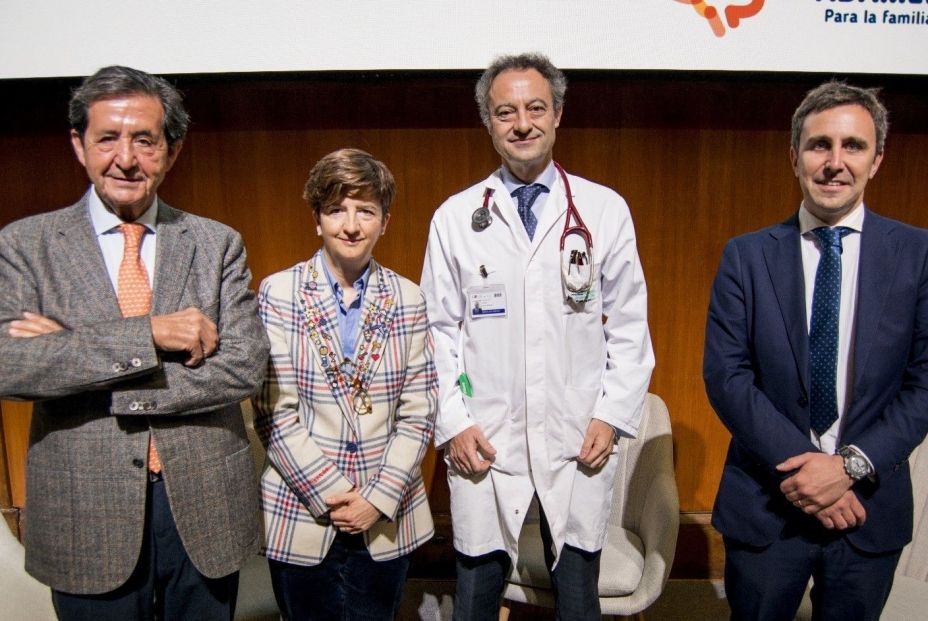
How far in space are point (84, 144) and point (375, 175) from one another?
0.60 meters

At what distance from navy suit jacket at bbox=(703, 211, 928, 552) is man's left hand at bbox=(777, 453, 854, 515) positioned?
27mm

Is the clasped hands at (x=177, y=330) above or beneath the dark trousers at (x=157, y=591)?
above

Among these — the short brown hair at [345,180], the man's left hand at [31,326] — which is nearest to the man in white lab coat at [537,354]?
the short brown hair at [345,180]

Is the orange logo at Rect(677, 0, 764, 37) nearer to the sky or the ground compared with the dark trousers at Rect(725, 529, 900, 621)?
nearer to the sky

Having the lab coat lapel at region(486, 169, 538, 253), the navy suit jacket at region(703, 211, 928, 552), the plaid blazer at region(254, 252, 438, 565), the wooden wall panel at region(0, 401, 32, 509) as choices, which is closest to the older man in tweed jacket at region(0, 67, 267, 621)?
the plaid blazer at region(254, 252, 438, 565)

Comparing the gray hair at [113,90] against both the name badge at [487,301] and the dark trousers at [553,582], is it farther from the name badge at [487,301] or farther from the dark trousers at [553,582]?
the dark trousers at [553,582]

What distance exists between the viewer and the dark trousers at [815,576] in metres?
1.42

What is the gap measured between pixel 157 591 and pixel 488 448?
80cm

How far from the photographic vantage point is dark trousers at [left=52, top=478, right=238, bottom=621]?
1269 mm

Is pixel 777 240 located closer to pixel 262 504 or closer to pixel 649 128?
pixel 649 128

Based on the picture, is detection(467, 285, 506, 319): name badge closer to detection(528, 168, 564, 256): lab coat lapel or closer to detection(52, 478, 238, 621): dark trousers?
detection(528, 168, 564, 256): lab coat lapel

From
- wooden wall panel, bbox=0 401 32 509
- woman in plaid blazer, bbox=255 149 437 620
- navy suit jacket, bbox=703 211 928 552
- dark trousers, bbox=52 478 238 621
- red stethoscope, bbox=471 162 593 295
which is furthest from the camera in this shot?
wooden wall panel, bbox=0 401 32 509

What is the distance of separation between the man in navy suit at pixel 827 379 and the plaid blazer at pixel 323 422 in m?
0.76

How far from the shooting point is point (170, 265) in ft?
4.28
